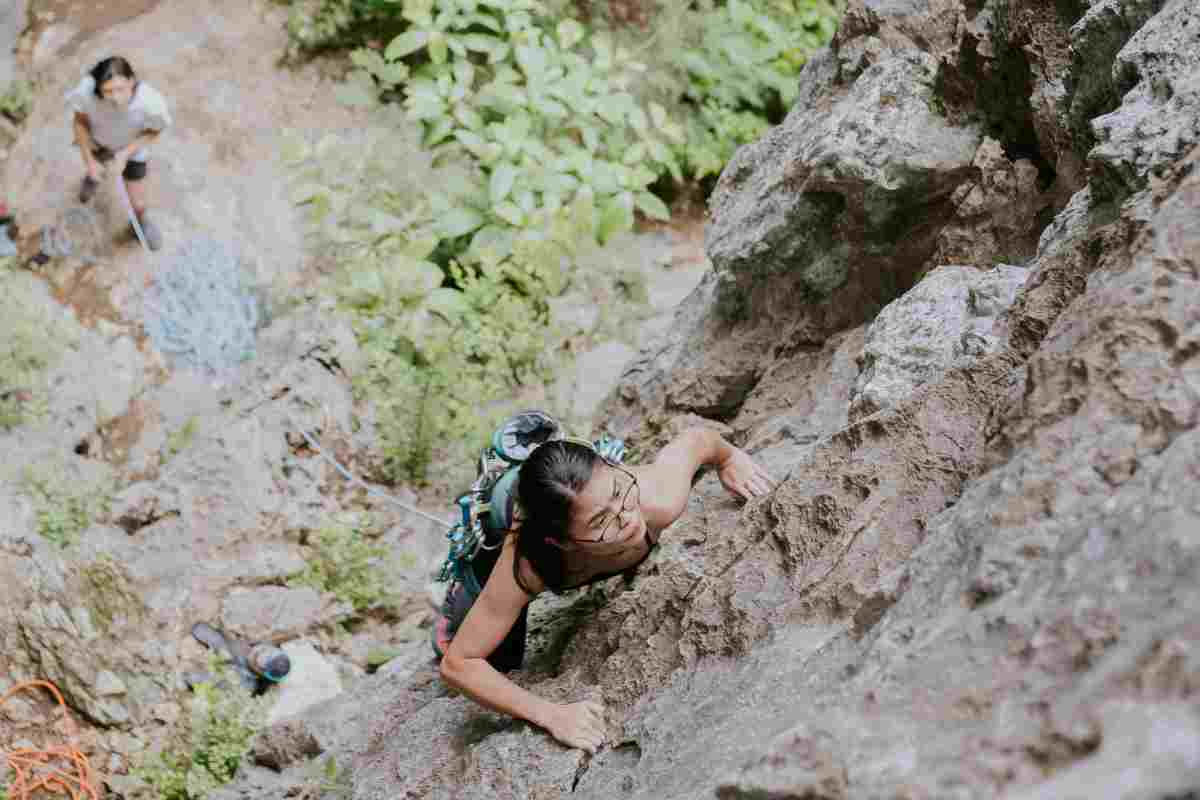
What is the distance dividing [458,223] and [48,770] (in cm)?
388

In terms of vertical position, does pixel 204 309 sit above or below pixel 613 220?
below

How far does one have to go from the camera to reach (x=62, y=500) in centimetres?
547

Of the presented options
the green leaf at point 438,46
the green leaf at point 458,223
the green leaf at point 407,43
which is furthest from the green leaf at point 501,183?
the green leaf at point 407,43

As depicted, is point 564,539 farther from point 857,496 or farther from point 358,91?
point 358,91

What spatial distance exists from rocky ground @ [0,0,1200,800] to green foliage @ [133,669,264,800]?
20 centimetres

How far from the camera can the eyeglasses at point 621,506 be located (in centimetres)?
A: 271

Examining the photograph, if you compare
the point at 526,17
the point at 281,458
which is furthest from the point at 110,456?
the point at 526,17

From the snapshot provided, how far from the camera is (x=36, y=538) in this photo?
193 inches

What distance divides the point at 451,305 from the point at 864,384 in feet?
12.8

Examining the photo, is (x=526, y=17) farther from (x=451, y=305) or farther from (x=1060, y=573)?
(x=1060, y=573)

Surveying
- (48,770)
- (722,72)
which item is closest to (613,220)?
(722,72)

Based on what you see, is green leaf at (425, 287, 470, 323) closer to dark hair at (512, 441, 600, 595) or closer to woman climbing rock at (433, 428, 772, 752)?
woman climbing rock at (433, 428, 772, 752)

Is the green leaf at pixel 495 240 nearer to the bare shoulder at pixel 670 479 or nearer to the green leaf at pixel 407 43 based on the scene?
the green leaf at pixel 407 43

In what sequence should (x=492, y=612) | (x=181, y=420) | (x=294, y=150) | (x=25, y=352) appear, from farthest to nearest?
(x=294, y=150)
(x=181, y=420)
(x=25, y=352)
(x=492, y=612)
